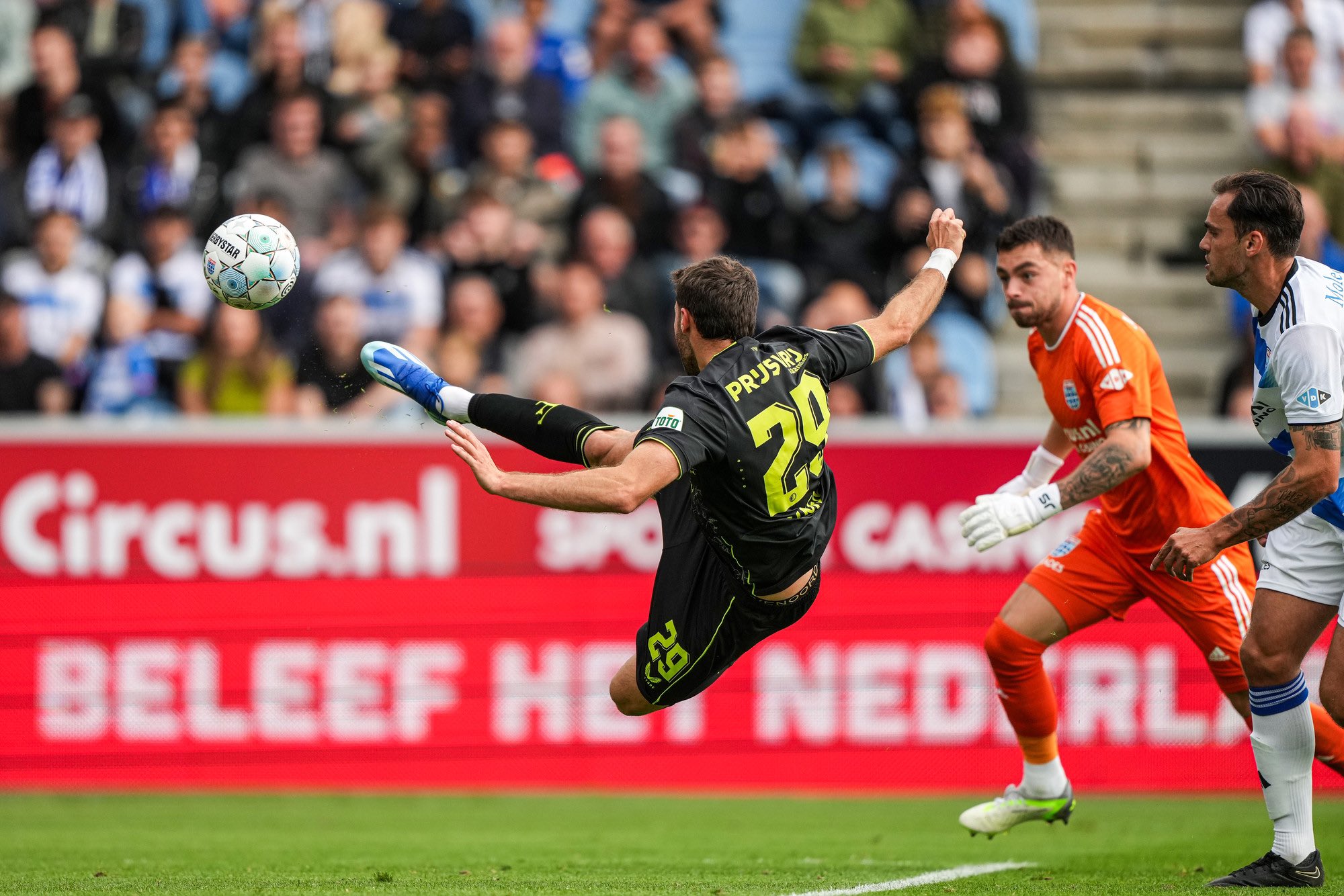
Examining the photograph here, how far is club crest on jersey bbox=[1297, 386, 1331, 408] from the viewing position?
20.5ft

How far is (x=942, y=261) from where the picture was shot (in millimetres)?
7234

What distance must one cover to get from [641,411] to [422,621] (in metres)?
2.48

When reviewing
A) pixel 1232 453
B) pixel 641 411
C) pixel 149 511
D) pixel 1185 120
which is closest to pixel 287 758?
pixel 149 511

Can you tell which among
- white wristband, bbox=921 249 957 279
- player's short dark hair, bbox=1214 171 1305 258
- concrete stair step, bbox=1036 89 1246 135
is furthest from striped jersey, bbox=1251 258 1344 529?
concrete stair step, bbox=1036 89 1246 135

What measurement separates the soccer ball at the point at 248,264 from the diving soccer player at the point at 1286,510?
4.08m

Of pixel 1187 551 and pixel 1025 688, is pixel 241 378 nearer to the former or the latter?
pixel 1025 688

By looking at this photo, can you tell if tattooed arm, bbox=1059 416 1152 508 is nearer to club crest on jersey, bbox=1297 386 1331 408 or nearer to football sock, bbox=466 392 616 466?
club crest on jersey, bbox=1297 386 1331 408

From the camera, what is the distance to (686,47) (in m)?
14.8

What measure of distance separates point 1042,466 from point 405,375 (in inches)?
127

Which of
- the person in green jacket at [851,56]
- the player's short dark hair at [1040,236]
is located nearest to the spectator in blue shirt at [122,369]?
the person in green jacket at [851,56]

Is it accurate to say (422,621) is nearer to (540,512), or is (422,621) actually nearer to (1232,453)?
(540,512)

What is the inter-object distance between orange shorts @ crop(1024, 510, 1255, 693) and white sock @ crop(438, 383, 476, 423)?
296 centimetres

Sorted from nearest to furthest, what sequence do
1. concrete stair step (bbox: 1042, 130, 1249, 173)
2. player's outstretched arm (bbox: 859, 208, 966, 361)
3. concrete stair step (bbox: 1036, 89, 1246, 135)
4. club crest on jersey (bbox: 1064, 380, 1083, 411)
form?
player's outstretched arm (bbox: 859, 208, 966, 361), club crest on jersey (bbox: 1064, 380, 1083, 411), concrete stair step (bbox: 1042, 130, 1249, 173), concrete stair step (bbox: 1036, 89, 1246, 135)

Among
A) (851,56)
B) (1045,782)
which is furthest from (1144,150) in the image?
(1045,782)
